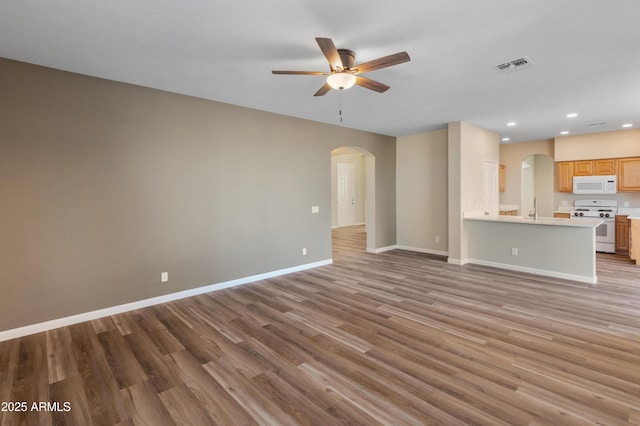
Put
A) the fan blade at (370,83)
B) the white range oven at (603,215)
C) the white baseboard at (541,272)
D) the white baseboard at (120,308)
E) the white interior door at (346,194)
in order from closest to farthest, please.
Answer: the fan blade at (370,83)
the white baseboard at (120,308)
the white baseboard at (541,272)
the white range oven at (603,215)
the white interior door at (346,194)

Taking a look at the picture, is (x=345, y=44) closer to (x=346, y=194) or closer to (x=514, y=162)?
(x=514, y=162)

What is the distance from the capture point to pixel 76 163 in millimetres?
3438

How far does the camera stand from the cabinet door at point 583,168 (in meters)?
7.14

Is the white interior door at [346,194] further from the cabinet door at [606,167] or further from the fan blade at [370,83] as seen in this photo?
the fan blade at [370,83]

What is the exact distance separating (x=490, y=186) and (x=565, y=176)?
2.21 metres

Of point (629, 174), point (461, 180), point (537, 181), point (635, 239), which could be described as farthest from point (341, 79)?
point (537, 181)

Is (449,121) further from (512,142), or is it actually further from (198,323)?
(198,323)

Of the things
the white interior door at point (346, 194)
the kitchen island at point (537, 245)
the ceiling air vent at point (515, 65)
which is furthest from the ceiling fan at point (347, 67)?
the white interior door at point (346, 194)

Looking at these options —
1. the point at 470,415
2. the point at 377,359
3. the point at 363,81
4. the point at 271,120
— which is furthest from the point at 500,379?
the point at 271,120

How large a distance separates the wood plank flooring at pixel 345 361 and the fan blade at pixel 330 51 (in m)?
2.57

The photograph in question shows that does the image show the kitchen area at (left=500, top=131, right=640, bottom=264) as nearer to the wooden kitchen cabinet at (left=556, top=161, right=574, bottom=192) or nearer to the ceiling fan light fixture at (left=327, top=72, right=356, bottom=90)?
the wooden kitchen cabinet at (left=556, top=161, right=574, bottom=192)

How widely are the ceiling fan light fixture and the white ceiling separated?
27cm

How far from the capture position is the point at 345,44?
2770 millimetres

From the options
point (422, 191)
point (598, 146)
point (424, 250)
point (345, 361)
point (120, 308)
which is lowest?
point (345, 361)
